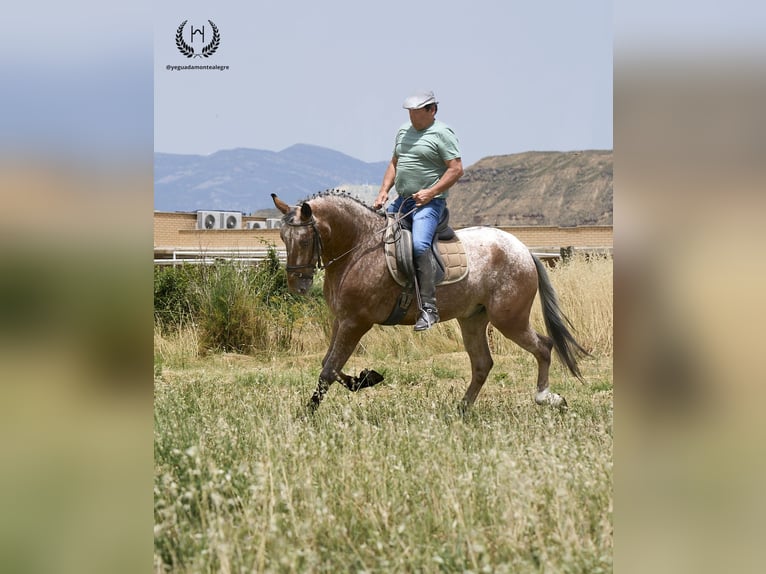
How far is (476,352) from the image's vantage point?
753cm

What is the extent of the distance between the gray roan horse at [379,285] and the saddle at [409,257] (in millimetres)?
71

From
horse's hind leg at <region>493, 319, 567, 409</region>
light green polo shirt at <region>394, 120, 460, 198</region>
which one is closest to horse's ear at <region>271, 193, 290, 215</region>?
light green polo shirt at <region>394, 120, 460, 198</region>

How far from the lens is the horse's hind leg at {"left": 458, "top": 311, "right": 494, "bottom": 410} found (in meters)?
7.41

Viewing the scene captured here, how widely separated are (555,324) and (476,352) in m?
0.80

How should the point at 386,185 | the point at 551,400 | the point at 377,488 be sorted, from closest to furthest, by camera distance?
the point at 377,488 < the point at 551,400 < the point at 386,185

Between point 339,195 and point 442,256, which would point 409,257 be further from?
point 339,195

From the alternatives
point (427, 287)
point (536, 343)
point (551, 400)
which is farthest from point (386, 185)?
point (551, 400)

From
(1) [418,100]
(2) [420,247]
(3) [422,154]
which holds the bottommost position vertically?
(2) [420,247]

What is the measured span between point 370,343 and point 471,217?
92732 millimetres

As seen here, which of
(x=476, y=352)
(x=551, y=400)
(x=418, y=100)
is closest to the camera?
(x=418, y=100)

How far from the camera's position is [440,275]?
6992 mm

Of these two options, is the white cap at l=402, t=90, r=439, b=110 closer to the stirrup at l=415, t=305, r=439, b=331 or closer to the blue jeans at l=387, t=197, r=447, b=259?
the blue jeans at l=387, t=197, r=447, b=259
